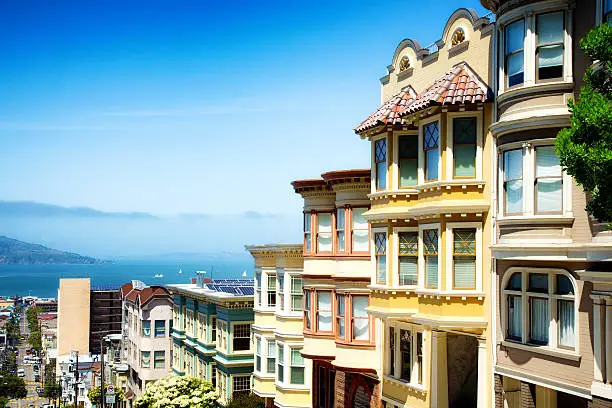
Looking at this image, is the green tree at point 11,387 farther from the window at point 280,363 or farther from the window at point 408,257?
the window at point 408,257

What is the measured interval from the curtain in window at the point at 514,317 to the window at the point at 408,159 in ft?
18.7

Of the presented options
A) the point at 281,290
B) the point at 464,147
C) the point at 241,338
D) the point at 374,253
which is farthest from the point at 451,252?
the point at 241,338

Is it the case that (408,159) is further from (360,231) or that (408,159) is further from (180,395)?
(180,395)

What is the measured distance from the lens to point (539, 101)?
Answer: 1791cm

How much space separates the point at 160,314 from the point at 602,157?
5076 centimetres

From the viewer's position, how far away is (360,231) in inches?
1129

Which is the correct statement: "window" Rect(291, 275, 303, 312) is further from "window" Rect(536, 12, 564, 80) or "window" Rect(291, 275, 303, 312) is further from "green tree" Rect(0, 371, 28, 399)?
"green tree" Rect(0, 371, 28, 399)

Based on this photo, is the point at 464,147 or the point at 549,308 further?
the point at 464,147

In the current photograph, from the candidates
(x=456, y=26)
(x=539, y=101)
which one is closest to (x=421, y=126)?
(x=456, y=26)

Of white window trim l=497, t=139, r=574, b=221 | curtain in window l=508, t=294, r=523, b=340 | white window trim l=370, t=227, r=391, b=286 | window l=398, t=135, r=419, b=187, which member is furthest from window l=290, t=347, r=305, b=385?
white window trim l=497, t=139, r=574, b=221

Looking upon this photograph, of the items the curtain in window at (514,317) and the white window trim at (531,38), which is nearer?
the white window trim at (531,38)

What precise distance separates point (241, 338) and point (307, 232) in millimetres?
13406

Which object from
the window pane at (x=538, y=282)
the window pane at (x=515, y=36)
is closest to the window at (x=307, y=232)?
the window pane at (x=538, y=282)

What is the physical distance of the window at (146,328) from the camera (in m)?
59.5
